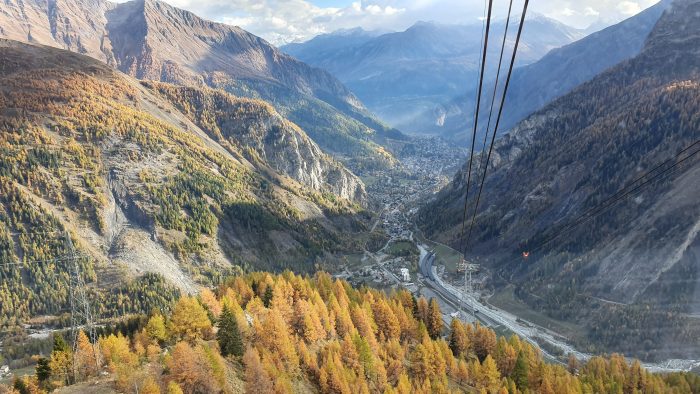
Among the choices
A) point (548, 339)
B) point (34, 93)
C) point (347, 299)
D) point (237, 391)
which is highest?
point (34, 93)

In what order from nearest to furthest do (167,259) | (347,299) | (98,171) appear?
1. (347,299)
2. (167,259)
3. (98,171)

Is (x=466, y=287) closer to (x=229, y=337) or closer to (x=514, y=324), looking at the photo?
(x=514, y=324)

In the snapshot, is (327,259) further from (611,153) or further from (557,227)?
(611,153)

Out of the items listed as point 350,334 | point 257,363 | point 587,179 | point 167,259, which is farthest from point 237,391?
point 587,179

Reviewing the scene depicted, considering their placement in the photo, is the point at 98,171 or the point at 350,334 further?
the point at 98,171

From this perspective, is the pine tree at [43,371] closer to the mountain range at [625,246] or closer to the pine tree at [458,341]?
the pine tree at [458,341]

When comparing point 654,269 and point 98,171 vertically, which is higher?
point 98,171

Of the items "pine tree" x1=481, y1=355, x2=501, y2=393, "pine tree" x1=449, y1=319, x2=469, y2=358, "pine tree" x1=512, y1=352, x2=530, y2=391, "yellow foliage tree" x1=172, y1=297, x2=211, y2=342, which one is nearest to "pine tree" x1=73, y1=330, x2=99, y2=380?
"yellow foliage tree" x1=172, y1=297, x2=211, y2=342

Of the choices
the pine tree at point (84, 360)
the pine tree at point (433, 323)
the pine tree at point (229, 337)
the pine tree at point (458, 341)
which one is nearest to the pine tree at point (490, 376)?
the pine tree at point (458, 341)
